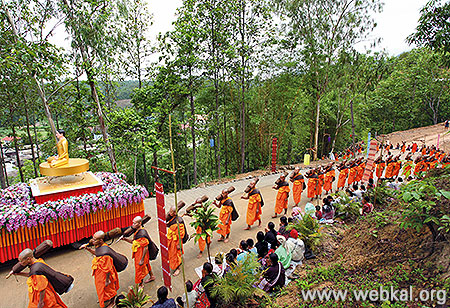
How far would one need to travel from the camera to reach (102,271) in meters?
3.92

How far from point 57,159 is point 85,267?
2.99 metres

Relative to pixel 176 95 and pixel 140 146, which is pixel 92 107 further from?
pixel 176 95

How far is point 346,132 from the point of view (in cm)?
2162

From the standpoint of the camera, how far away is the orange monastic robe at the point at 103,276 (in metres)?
3.92

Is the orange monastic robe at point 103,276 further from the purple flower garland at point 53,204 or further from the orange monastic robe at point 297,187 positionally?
the orange monastic robe at point 297,187

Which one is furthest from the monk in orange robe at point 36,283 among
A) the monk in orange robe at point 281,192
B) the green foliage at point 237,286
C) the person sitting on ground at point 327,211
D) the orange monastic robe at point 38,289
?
the person sitting on ground at point 327,211

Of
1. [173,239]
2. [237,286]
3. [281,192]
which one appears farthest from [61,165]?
[281,192]

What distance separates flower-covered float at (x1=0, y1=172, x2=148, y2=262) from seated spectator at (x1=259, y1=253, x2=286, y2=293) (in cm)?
424

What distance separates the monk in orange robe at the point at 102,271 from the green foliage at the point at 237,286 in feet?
5.77

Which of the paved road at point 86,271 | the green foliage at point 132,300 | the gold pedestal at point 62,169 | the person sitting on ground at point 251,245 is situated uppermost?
the gold pedestal at point 62,169

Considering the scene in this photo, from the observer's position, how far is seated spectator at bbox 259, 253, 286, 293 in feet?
13.4

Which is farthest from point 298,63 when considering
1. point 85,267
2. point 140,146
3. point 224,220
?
point 85,267

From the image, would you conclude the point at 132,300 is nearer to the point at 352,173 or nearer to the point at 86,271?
the point at 86,271

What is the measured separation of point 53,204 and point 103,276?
2.82 metres
